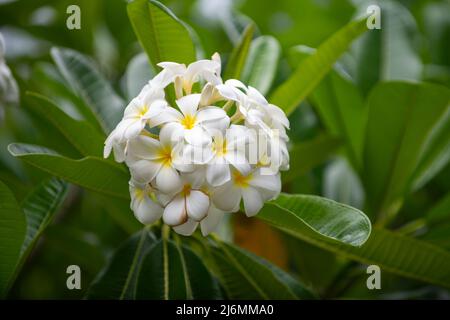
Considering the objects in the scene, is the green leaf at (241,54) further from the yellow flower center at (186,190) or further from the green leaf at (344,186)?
the green leaf at (344,186)

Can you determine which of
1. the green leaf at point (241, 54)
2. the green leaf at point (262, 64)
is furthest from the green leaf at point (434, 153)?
the green leaf at point (241, 54)

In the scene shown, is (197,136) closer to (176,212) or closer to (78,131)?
(176,212)


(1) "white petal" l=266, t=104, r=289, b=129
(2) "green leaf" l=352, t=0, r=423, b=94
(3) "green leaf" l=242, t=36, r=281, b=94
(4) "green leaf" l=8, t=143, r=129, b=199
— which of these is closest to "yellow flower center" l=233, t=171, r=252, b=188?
(1) "white petal" l=266, t=104, r=289, b=129

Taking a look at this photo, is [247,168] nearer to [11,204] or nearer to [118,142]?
[118,142]

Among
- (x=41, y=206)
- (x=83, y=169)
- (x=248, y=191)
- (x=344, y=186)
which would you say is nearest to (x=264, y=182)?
(x=248, y=191)

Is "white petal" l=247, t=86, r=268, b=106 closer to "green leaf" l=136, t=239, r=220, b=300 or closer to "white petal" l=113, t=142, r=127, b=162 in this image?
"white petal" l=113, t=142, r=127, b=162

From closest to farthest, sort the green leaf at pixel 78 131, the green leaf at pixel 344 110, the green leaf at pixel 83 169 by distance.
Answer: the green leaf at pixel 83 169
the green leaf at pixel 78 131
the green leaf at pixel 344 110
